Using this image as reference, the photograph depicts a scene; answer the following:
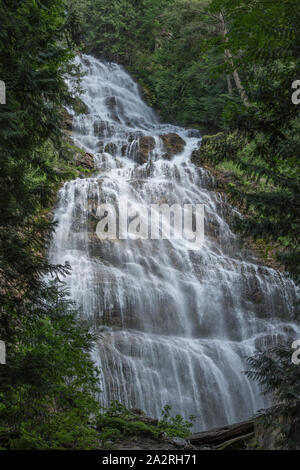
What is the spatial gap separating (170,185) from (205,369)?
9674 millimetres

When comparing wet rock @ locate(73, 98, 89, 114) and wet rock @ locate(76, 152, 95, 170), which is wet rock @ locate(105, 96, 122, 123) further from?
wet rock @ locate(76, 152, 95, 170)

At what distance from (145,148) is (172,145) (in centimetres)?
187

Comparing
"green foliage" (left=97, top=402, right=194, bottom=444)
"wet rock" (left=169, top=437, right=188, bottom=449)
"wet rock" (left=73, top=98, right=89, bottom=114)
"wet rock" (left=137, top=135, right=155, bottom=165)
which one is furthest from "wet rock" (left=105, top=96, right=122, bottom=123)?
"wet rock" (left=169, top=437, right=188, bottom=449)

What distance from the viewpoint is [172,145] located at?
72.9ft

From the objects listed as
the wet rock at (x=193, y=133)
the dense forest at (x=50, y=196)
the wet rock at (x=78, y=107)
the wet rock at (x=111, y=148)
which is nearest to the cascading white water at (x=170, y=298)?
the wet rock at (x=111, y=148)

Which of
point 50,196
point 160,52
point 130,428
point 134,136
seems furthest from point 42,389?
point 160,52

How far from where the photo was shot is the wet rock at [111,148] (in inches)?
835

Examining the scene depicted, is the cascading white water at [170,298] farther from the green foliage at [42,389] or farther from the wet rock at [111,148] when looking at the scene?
the green foliage at [42,389]

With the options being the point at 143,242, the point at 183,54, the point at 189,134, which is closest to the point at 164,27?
the point at 183,54

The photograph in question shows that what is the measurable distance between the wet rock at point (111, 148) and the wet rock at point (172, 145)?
9.24 feet

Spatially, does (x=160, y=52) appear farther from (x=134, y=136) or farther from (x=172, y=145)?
(x=172, y=145)

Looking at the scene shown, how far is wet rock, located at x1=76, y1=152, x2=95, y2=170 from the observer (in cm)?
1900

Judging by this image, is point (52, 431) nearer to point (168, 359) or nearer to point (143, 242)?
point (168, 359)

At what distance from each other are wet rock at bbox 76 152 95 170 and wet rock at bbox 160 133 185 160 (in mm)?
4191
